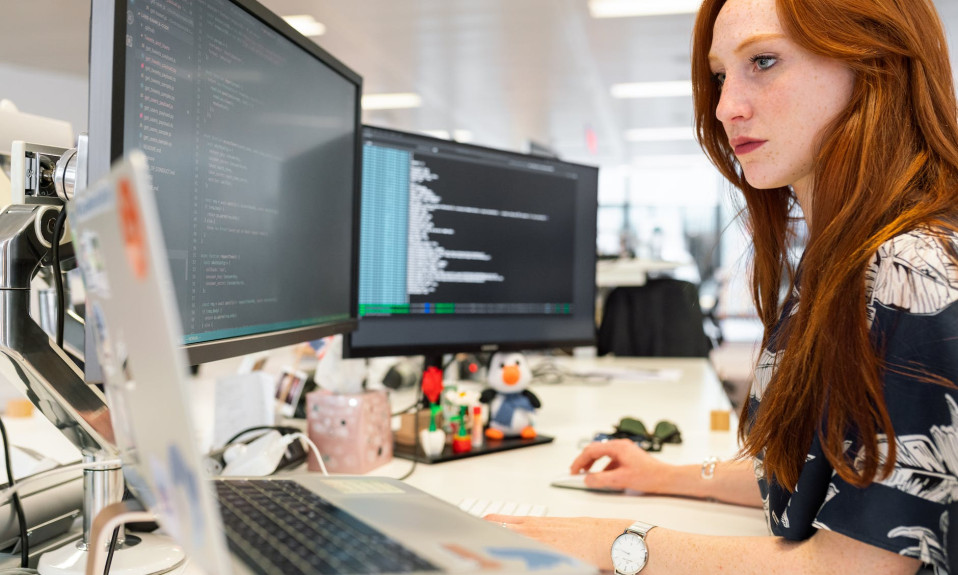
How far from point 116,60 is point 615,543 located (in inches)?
24.1

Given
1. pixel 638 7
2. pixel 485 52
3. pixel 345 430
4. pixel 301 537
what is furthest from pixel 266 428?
pixel 485 52

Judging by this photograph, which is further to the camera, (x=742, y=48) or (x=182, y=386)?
(x=742, y=48)

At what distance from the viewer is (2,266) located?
0.61m

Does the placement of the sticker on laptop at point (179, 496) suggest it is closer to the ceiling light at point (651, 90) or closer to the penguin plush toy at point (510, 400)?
the penguin plush toy at point (510, 400)

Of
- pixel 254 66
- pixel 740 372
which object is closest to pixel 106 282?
pixel 254 66

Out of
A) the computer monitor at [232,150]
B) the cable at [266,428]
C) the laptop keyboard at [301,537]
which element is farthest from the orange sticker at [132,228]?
the cable at [266,428]

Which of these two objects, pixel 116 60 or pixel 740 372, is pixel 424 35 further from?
pixel 116 60

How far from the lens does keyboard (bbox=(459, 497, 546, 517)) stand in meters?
0.83

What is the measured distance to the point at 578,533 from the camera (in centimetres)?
69

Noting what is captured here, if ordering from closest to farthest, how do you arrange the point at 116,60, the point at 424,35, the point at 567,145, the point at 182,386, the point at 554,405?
the point at 182,386
the point at 116,60
the point at 554,405
the point at 424,35
the point at 567,145

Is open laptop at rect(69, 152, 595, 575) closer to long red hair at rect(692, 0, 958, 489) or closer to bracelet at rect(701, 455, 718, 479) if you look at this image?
long red hair at rect(692, 0, 958, 489)

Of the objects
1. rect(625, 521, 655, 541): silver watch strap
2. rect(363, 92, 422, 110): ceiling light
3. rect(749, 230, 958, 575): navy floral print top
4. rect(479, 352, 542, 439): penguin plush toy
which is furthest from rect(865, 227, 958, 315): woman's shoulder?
rect(363, 92, 422, 110): ceiling light

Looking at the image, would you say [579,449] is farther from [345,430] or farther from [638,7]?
[638,7]

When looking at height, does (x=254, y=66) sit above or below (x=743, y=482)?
above
